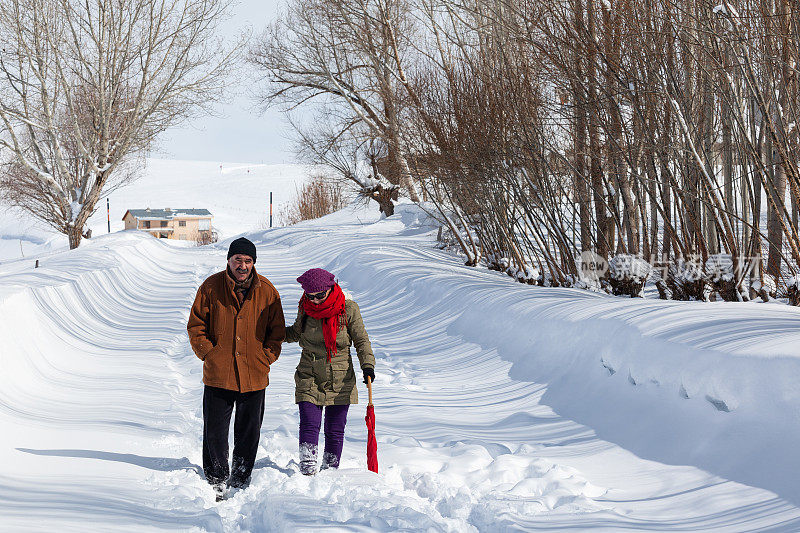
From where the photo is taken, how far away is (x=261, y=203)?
10244 centimetres

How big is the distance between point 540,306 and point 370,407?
14.9ft

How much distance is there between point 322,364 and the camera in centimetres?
466

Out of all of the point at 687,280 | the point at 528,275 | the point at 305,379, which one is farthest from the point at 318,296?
the point at 528,275

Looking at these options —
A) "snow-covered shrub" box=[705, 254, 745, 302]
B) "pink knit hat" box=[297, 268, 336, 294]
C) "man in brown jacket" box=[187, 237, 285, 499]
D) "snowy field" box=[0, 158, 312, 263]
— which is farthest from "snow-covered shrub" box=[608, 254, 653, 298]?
"snowy field" box=[0, 158, 312, 263]

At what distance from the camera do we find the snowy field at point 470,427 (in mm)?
3936

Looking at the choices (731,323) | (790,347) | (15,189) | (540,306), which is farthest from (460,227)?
(15,189)

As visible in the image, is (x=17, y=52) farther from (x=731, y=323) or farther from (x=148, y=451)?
(x=731, y=323)

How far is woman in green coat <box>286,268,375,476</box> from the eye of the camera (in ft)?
15.1

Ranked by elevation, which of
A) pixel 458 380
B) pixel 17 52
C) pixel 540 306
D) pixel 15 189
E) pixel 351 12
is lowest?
pixel 458 380

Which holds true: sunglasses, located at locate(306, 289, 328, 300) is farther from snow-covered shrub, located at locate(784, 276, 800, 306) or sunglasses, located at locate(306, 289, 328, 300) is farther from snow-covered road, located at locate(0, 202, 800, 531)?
snow-covered shrub, located at locate(784, 276, 800, 306)

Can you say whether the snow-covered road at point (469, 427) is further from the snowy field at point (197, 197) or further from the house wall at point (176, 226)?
the house wall at point (176, 226)

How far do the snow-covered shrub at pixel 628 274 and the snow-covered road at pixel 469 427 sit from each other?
162 centimetres

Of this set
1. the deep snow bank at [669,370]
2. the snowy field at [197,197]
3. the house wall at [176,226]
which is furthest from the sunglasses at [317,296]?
the house wall at [176,226]

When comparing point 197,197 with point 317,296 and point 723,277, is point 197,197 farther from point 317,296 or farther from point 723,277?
point 317,296
